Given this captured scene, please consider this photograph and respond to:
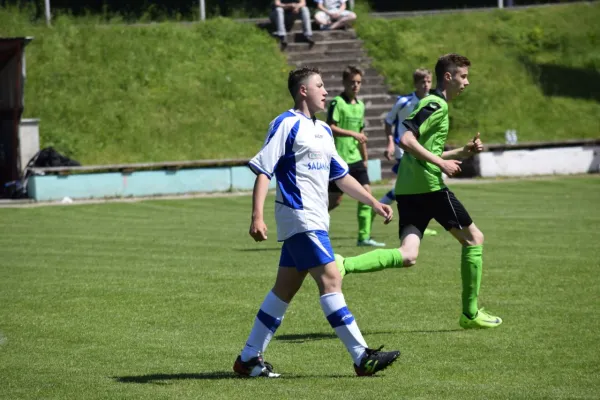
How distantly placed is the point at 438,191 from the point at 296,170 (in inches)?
80.0

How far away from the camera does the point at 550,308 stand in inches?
340

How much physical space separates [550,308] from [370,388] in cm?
308

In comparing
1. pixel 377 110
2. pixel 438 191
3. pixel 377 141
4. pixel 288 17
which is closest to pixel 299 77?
pixel 438 191

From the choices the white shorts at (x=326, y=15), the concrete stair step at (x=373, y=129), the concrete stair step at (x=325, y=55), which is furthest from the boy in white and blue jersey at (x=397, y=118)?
the white shorts at (x=326, y=15)

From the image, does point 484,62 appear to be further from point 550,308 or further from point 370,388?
point 370,388

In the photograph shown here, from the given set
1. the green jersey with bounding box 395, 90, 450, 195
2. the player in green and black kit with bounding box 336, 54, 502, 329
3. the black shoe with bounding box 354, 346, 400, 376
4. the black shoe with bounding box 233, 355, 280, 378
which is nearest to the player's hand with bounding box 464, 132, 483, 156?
the player in green and black kit with bounding box 336, 54, 502, 329

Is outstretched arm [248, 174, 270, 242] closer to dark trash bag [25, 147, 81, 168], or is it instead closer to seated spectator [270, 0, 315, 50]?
dark trash bag [25, 147, 81, 168]

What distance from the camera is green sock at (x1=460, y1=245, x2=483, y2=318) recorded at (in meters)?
7.98

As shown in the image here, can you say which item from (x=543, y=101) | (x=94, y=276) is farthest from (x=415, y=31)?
(x=94, y=276)

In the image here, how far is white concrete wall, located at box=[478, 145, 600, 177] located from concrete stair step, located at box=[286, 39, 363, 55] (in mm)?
6015

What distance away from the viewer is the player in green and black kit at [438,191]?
7.98 metres

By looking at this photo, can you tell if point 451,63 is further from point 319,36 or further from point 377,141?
point 319,36

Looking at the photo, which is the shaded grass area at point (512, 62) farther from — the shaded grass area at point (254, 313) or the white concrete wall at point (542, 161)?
the shaded grass area at point (254, 313)

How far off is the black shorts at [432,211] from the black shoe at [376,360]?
1.90 m
